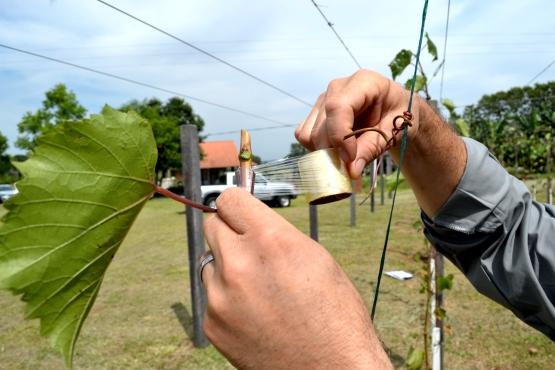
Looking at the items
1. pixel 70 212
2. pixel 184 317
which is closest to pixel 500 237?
pixel 70 212

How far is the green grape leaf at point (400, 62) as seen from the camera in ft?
8.19

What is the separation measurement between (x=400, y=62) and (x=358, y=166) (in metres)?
1.89

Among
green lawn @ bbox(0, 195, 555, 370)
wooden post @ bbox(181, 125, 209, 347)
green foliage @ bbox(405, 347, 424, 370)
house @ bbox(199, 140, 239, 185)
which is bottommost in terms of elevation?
green lawn @ bbox(0, 195, 555, 370)

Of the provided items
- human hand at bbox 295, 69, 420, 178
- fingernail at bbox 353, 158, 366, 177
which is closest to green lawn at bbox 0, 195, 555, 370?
human hand at bbox 295, 69, 420, 178

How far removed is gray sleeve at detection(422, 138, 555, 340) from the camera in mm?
1277

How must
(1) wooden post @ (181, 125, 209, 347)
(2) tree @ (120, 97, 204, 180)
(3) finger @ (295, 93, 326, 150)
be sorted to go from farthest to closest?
(2) tree @ (120, 97, 204, 180)
(1) wooden post @ (181, 125, 209, 347)
(3) finger @ (295, 93, 326, 150)

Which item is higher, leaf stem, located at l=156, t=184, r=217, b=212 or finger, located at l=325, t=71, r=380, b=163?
finger, located at l=325, t=71, r=380, b=163

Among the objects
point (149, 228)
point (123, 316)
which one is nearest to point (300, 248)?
point (123, 316)

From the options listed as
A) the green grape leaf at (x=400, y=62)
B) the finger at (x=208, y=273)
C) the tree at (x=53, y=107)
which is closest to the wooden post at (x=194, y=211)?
the green grape leaf at (x=400, y=62)

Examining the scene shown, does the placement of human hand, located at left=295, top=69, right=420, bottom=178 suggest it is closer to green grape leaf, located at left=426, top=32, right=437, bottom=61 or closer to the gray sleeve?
the gray sleeve

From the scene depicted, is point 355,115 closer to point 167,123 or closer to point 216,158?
point 167,123

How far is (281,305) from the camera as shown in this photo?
59cm

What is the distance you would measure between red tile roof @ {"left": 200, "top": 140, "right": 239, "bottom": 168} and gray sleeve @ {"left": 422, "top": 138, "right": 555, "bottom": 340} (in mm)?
29707

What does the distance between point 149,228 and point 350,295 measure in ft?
35.1
